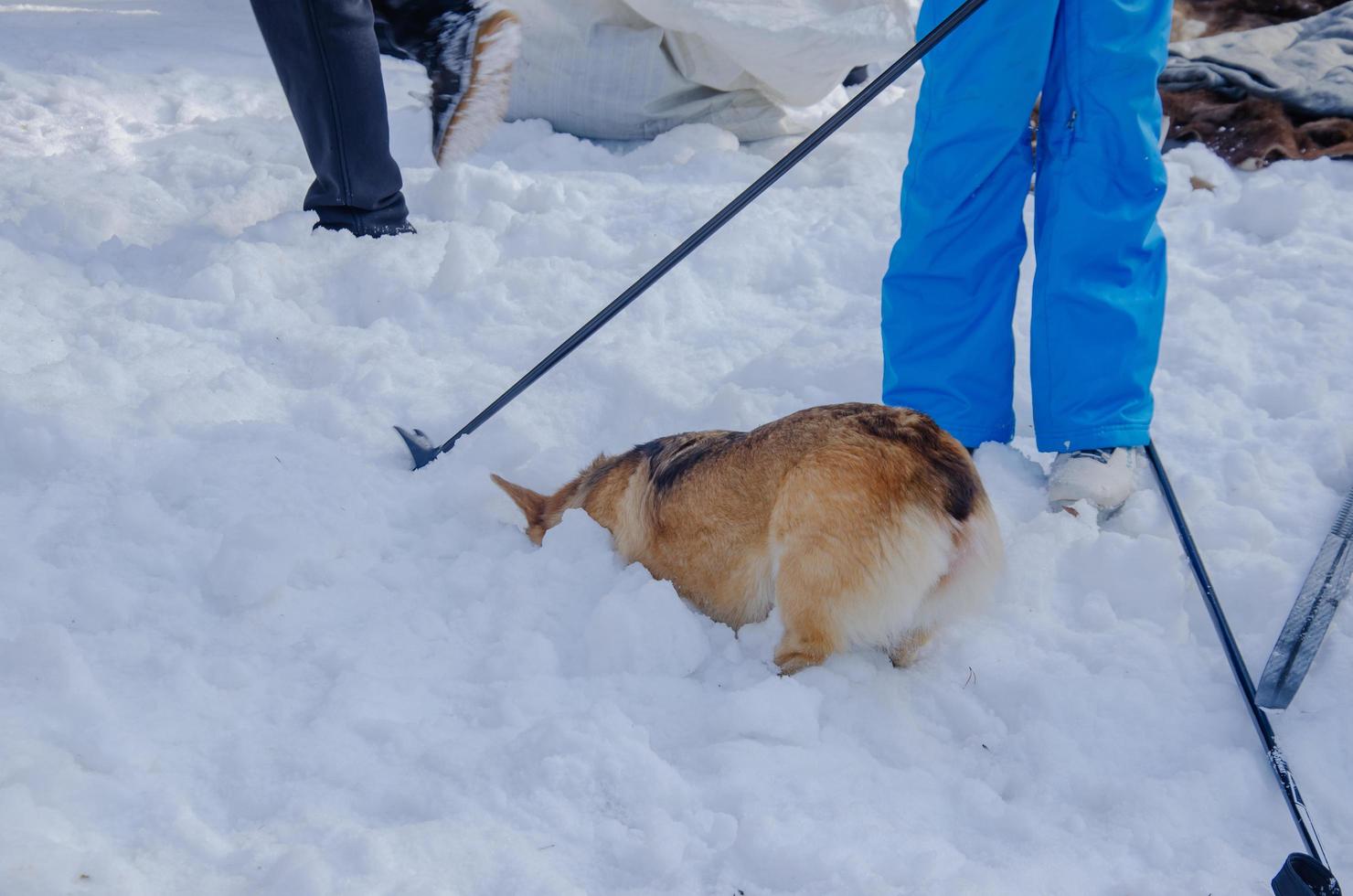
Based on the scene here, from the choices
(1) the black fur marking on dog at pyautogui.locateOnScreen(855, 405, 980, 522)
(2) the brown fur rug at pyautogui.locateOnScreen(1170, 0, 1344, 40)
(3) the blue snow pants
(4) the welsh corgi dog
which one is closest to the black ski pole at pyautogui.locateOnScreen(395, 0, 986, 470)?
(3) the blue snow pants

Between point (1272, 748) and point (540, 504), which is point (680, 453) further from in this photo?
point (1272, 748)

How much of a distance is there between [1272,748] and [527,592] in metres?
1.48

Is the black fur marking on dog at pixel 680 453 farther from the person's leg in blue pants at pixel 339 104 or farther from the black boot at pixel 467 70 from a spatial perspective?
the person's leg in blue pants at pixel 339 104

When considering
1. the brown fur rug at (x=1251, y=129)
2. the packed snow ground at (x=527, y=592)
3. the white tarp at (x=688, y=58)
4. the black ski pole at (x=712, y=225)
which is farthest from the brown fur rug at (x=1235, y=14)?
the black ski pole at (x=712, y=225)

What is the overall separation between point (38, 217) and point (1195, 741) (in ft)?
12.3

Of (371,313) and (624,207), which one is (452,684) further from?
(624,207)

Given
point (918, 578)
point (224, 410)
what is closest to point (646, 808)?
point (918, 578)

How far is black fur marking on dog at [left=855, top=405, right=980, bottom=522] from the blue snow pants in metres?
0.77

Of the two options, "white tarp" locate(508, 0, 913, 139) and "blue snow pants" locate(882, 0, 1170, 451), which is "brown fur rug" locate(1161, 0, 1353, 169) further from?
"blue snow pants" locate(882, 0, 1170, 451)

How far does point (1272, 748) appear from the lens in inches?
73.7

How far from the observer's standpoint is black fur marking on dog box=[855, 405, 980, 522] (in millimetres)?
1985

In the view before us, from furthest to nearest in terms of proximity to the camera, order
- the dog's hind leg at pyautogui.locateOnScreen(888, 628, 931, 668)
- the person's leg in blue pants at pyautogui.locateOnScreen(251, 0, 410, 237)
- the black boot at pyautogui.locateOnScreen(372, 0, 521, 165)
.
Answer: the person's leg in blue pants at pyautogui.locateOnScreen(251, 0, 410, 237) → the black boot at pyautogui.locateOnScreen(372, 0, 521, 165) → the dog's hind leg at pyautogui.locateOnScreen(888, 628, 931, 668)

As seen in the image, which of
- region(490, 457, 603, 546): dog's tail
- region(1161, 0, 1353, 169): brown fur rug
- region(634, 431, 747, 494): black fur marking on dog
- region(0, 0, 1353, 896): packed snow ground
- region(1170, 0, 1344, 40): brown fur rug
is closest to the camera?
region(0, 0, 1353, 896): packed snow ground

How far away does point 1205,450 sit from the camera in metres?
2.93
